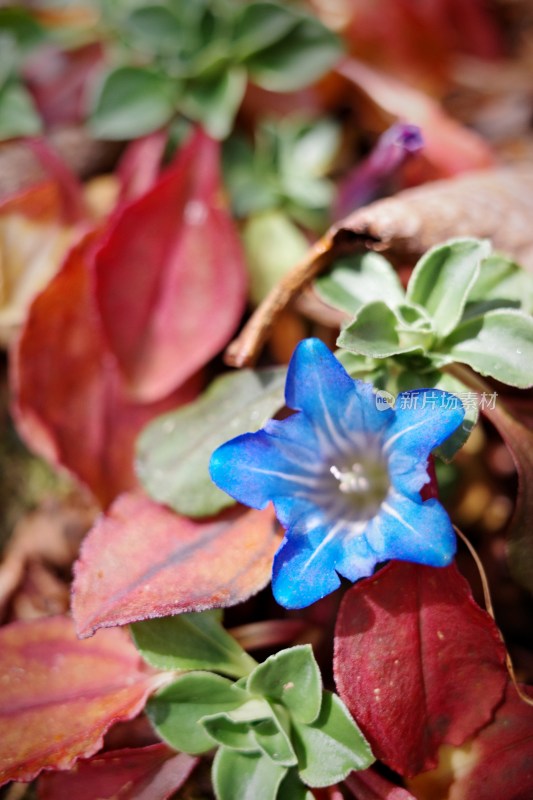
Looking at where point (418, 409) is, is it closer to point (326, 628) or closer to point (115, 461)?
point (326, 628)

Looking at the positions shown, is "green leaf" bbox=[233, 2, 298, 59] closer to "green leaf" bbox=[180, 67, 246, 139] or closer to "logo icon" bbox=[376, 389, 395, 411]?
"green leaf" bbox=[180, 67, 246, 139]

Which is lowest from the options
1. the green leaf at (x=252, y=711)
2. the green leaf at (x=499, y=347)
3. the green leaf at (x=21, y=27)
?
the green leaf at (x=252, y=711)

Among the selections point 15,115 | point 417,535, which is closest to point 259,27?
point 15,115

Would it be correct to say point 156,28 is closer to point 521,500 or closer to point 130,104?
point 130,104

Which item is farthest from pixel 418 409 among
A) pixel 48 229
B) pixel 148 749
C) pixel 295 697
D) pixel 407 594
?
pixel 48 229

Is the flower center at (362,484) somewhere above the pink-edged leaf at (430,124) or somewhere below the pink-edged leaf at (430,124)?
below

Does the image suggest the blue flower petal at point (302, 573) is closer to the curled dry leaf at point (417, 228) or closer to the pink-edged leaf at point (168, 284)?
the curled dry leaf at point (417, 228)

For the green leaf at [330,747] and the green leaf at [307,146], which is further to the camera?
the green leaf at [307,146]

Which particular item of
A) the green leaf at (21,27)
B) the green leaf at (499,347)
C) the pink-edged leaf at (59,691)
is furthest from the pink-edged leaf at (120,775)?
Answer: the green leaf at (21,27)
